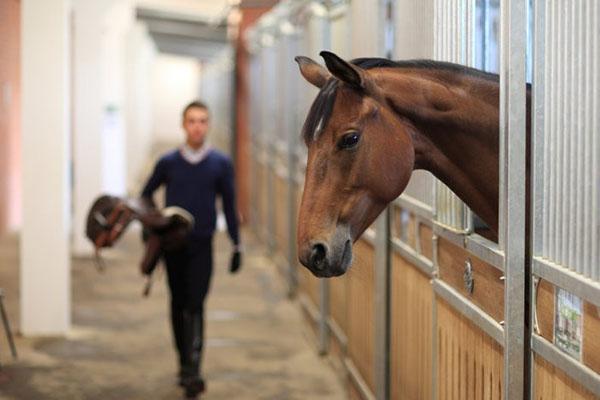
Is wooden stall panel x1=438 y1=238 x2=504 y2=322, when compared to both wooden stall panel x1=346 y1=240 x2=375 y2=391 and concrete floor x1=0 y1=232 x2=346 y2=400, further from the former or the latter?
concrete floor x1=0 y1=232 x2=346 y2=400

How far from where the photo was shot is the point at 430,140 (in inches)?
136

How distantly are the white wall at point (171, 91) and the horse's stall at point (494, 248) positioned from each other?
35090 millimetres

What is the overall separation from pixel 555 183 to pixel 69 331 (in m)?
5.73

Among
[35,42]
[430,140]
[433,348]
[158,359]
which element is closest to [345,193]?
[430,140]

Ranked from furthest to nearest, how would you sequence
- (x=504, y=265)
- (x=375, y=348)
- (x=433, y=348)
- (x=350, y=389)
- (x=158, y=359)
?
(x=158, y=359), (x=350, y=389), (x=375, y=348), (x=433, y=348), (x=504, y=265)

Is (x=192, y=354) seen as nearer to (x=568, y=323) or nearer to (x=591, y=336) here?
(x=568, y=323)

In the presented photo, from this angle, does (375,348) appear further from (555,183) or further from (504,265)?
(555,183)

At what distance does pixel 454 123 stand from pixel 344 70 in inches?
14.9

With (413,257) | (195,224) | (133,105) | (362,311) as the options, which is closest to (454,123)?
(413,257)

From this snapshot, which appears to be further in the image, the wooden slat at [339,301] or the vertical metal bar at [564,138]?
the wooden slat at [339,301]

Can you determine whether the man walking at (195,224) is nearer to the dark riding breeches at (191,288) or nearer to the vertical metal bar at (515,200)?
the dark riding breeches at (191,288)

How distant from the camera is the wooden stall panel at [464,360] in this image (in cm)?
353

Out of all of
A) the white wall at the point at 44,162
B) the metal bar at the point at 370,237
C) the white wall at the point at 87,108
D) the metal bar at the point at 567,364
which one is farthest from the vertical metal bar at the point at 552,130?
the white wall at the point at 87,108

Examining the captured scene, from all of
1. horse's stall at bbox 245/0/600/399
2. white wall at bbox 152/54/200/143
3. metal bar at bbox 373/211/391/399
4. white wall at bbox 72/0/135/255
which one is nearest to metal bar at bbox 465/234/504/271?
horse's stall at bbox 245/0/600/399
